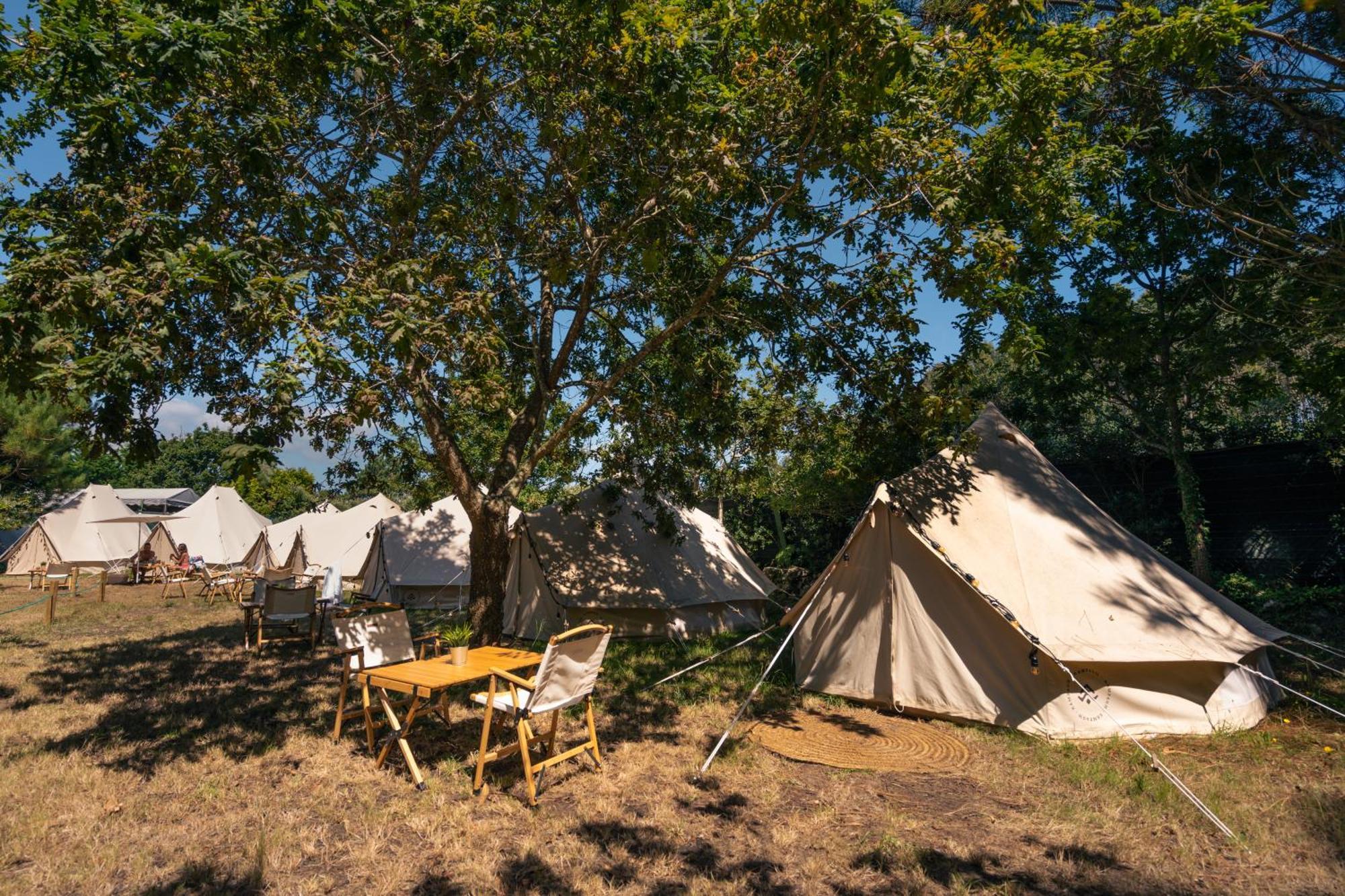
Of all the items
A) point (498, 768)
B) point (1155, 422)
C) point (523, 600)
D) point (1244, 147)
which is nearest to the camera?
point (498, 768)

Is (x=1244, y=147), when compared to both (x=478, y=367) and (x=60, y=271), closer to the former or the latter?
(x=478, y=367)

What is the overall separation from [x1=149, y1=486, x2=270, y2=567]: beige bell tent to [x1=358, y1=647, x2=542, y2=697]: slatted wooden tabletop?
2081 centimetres

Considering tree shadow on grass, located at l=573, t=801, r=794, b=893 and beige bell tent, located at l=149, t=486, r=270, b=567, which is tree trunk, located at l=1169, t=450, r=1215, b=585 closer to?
tree shadow on grass, located at l=573, t=801, r=794, b=893

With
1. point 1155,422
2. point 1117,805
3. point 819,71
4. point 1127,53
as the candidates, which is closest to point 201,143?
point 819,71

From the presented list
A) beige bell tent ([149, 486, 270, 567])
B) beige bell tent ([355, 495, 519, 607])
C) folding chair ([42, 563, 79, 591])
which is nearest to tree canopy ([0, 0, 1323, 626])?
beige bell tent ([355, 495, 519, 607])

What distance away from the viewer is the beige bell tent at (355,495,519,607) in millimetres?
14617

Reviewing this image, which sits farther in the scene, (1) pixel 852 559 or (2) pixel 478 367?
(1) pixel 852 559

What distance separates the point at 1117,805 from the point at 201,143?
28.5ft

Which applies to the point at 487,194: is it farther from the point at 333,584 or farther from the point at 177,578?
the point at 177,578

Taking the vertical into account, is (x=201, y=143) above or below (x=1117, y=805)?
above

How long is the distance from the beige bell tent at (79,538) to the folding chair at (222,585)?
6966mm

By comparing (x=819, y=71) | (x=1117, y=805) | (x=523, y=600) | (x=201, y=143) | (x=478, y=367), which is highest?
(x=819, y=71)

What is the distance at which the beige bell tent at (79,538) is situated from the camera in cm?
2283

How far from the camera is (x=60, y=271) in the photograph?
16.1 feet
